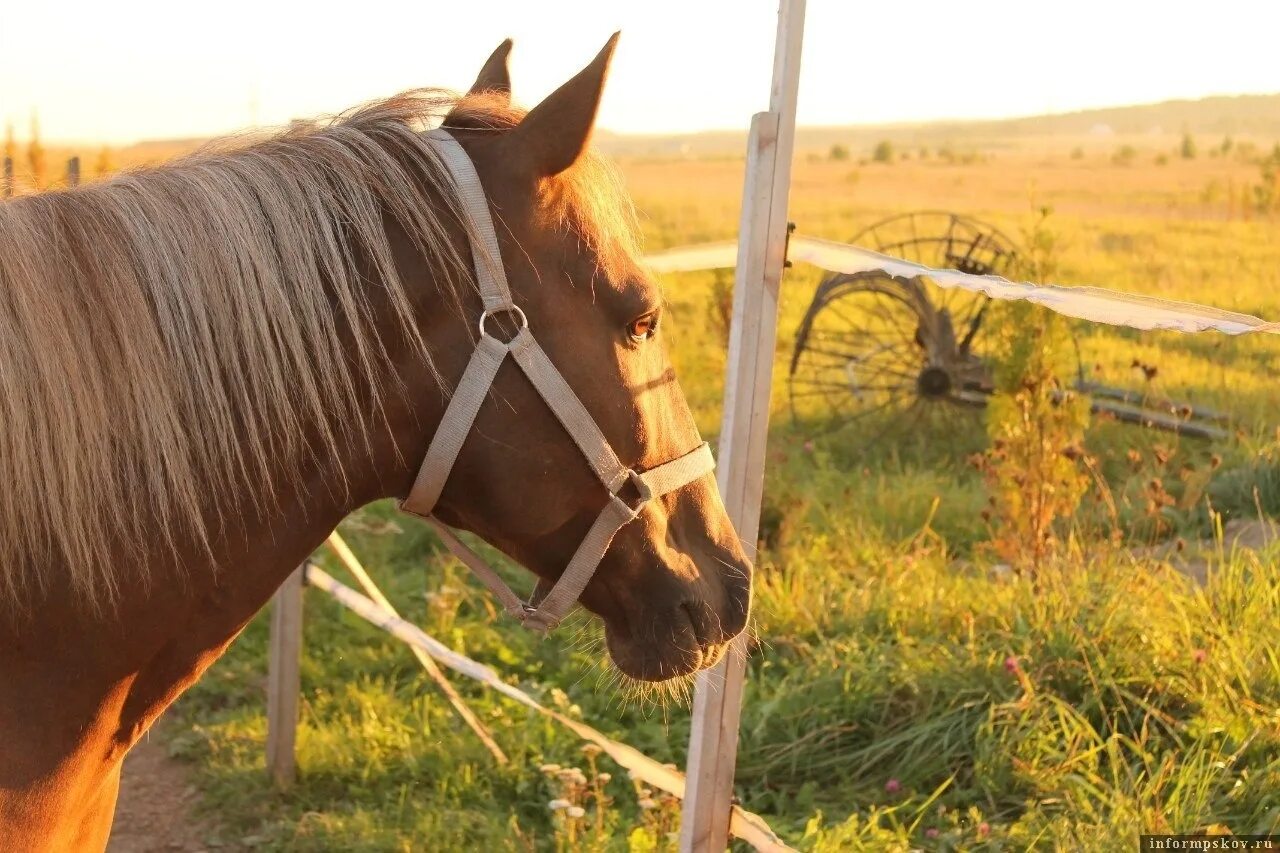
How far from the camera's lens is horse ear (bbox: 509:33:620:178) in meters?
1.54

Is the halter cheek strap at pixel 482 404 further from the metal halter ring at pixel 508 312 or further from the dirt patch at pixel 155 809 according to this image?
the dirt patch at pixel 155 809

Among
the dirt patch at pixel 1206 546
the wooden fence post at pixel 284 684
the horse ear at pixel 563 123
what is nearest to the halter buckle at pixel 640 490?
the horse ear at pixel 563 123

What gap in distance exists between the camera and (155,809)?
3740 millimetres

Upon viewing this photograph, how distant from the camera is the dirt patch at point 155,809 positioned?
354 cm

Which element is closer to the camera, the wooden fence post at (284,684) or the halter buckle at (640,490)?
Result: the halter buckle at (640,490)

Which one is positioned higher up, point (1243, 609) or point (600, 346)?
point (600, 346)

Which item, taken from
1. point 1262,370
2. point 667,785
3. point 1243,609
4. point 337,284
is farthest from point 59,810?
point 1262,370

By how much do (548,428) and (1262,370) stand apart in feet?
22.5

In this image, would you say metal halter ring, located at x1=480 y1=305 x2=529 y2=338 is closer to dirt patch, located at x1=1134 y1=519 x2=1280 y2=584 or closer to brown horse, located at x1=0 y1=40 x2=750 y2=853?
brown horse, located at x1=0 y1=40 x2=750 y2=853

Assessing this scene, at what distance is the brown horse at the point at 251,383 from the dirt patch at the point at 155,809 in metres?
2.01

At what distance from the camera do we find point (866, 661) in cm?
372

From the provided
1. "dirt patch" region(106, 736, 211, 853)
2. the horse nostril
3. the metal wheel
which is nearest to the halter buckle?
the horse nostril

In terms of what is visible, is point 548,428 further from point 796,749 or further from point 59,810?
point 796,749

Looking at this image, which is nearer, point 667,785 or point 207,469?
point 207,469
